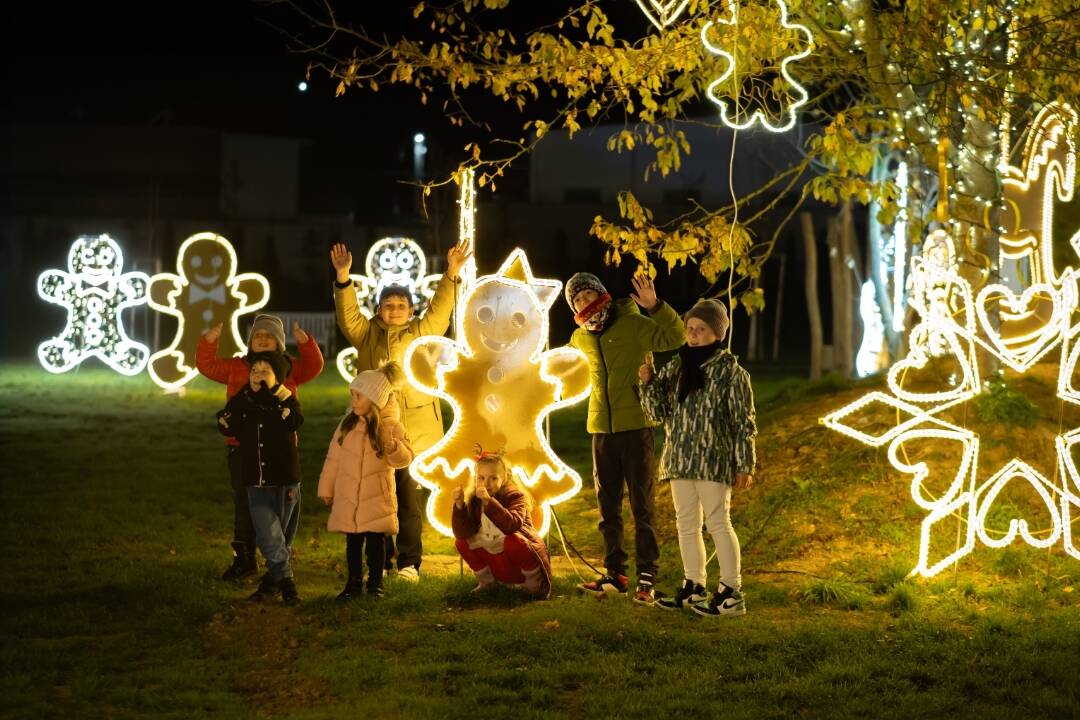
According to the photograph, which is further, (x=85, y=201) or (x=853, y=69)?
(x=85, y=201)

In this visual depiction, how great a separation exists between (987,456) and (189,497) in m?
6.87

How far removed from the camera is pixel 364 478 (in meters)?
8.57

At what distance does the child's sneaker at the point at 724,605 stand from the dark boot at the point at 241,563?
2986 mm

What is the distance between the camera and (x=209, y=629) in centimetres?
789

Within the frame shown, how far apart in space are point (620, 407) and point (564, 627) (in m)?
1.57

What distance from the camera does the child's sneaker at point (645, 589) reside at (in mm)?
8461

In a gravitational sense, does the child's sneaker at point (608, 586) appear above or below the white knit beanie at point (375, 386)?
below

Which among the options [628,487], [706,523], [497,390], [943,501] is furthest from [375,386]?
[943,501]

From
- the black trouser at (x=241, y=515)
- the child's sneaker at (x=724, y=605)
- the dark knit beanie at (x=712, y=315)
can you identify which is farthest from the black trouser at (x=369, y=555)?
the dark knit beanie at (x=712, y=315)

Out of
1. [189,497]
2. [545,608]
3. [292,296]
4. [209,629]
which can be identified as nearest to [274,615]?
[209,629]

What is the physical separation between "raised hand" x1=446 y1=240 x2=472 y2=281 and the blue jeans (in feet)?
5.45

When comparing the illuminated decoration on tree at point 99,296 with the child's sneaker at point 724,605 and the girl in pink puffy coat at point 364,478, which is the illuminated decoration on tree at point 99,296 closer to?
the girl in pink puffy coat at point 364,478

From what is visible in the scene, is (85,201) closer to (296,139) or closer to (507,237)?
(296,139)

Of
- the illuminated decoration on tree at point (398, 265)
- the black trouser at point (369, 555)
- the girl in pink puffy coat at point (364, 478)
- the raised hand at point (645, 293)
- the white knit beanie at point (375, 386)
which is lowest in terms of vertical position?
the black trouser at point (369, 555)
